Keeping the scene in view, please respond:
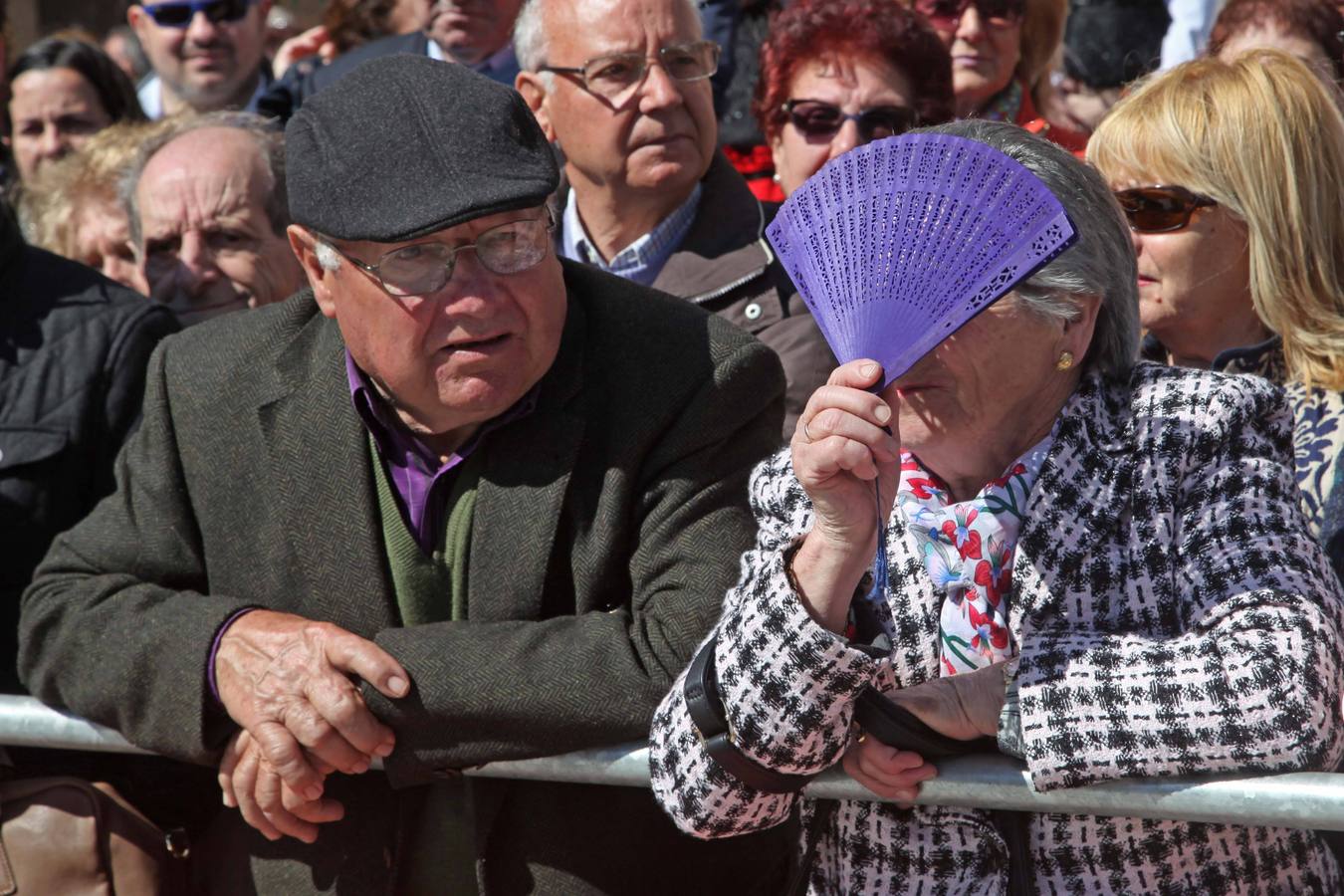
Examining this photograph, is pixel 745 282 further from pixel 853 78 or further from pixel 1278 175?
pixel 1278 175

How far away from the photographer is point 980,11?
4730 millimetres

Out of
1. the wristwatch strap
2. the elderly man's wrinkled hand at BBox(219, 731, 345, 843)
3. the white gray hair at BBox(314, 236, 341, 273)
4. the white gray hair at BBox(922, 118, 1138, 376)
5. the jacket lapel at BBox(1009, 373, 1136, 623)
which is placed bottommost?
the elderly man's wrinkled hand at BBox(219, 731, 345, 843)

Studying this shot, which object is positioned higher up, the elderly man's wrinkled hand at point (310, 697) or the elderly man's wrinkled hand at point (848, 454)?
the elderly man's wrinkled hand at point (848, 454)

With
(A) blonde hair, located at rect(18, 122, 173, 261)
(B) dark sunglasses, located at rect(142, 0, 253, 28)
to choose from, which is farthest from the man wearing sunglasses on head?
(A) blonde hair, located at rect(18, 122, 173, 261)

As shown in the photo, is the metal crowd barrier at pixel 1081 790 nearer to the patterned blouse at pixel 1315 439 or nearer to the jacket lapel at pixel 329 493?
the jacket lapel at pixel 329 493

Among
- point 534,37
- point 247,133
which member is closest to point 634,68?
point 534,37

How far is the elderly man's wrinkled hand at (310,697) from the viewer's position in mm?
2539

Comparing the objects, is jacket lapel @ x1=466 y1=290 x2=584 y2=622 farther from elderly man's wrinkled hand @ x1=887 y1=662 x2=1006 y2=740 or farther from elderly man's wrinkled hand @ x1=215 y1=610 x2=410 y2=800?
elderly man's wrinkled hand @ x1=887 y1=662 x2=1006 y2=740

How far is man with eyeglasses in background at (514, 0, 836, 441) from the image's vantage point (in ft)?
13.0

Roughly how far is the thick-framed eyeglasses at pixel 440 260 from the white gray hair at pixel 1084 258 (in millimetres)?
701

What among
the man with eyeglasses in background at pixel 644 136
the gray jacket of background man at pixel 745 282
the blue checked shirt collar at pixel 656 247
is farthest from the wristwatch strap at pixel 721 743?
the blue checked shirt collar at pixel 656 247

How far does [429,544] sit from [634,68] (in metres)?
1.65

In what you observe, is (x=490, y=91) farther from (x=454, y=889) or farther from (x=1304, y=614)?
(x=1304, y=614)

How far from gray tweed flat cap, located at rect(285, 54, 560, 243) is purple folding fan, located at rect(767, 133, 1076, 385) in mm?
652
